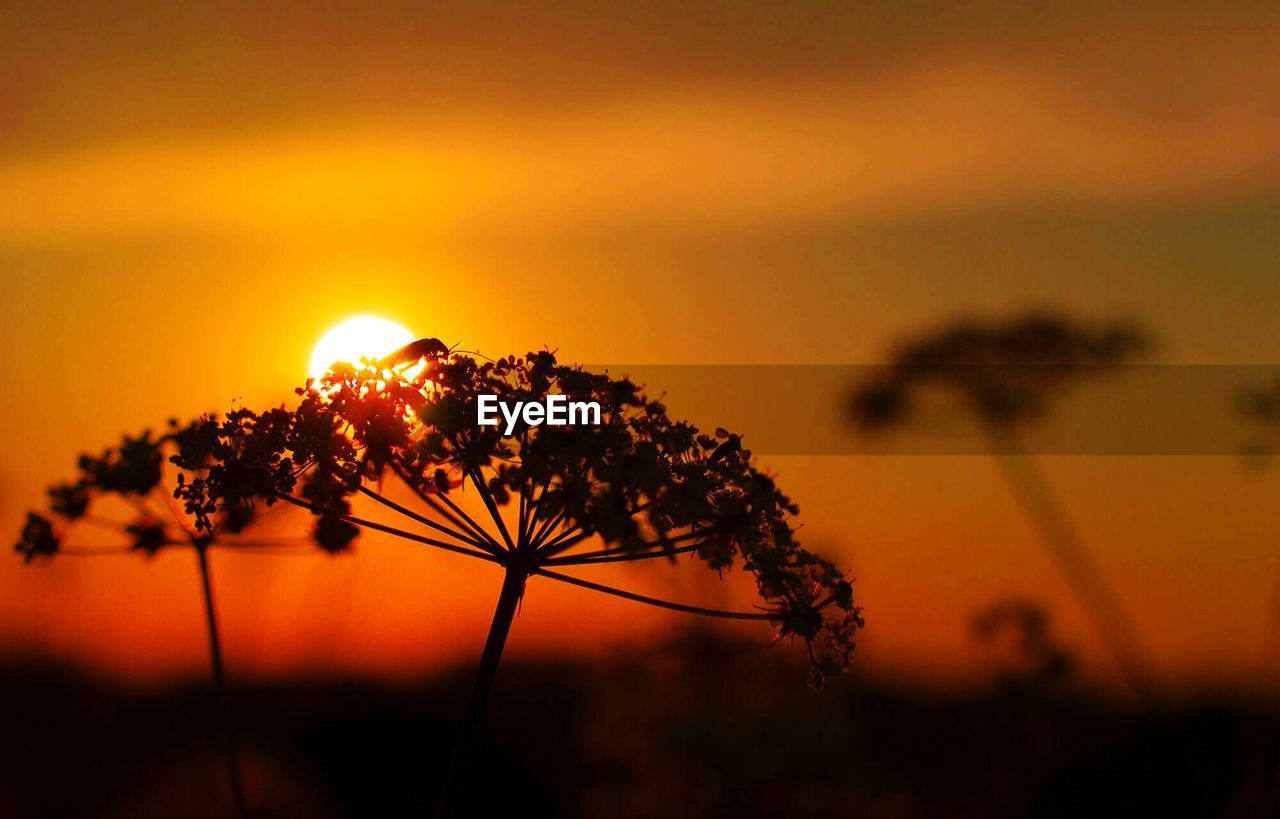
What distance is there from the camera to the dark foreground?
828 cm

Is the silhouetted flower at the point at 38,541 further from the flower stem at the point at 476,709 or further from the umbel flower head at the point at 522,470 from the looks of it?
the flower stem at the point at 476,709

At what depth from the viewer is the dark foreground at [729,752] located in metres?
8.28

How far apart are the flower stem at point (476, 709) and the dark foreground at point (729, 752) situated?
2564mm

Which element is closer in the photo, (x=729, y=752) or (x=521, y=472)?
(x=521, y=472)

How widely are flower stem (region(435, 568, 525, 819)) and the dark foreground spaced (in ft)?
8.41

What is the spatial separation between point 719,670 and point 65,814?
5017 mm

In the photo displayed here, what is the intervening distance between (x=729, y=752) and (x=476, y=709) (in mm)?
4607

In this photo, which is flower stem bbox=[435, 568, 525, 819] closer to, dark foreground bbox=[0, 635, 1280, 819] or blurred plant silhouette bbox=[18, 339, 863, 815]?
blurred plant silhouette bbox=[18, 339, 863, 815]

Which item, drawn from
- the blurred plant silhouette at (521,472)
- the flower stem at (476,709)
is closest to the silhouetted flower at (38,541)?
the blurred plant silhouette at (521,472)

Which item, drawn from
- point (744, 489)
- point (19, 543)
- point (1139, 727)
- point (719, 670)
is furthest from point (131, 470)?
point (1139, 727)

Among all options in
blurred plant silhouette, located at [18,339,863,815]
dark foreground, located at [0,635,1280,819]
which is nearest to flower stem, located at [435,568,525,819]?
blurred plant silhouette, located at [18,339,863,815]

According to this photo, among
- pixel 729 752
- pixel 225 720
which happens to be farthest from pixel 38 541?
pixel 729 752

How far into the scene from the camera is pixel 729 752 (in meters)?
9.71

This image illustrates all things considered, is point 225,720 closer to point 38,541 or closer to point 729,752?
point 38,541
